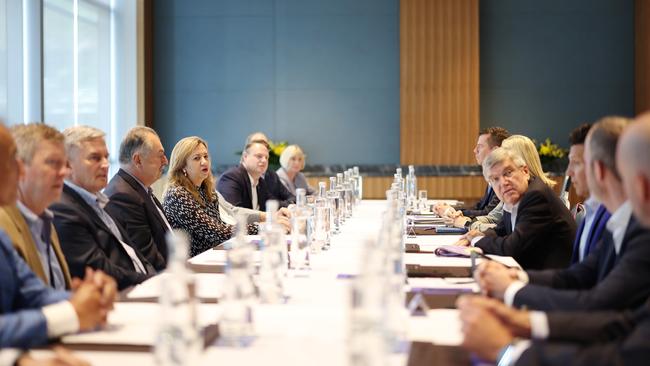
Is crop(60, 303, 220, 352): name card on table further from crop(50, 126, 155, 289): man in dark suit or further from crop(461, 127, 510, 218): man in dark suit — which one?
crop(461, 127, 510, 218): man in dark suit

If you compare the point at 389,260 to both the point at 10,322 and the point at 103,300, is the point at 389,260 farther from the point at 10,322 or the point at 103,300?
the point at 10,322

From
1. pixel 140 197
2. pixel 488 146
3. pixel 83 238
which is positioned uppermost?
pixel 488 146

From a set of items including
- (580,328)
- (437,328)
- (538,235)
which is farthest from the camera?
(538,235)

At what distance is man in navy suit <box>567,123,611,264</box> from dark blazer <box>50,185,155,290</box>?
1.74 meters

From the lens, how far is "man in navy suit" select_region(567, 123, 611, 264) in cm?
321

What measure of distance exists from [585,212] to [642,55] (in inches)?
323

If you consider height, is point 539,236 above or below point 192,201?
below

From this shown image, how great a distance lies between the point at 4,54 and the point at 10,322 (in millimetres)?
6162

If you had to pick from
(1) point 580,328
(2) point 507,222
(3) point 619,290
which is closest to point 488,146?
(2) point 507,222

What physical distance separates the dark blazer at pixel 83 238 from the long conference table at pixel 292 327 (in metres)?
0.30

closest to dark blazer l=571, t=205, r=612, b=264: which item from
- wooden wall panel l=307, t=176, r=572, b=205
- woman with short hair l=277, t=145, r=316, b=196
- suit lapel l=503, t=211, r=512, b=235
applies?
suit lapel l=503, t=211, r=512, b=235

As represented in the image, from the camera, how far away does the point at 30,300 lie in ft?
7.55

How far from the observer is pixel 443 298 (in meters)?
2.66

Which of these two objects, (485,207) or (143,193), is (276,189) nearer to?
(485,207)
